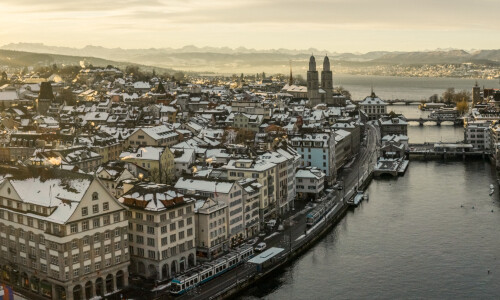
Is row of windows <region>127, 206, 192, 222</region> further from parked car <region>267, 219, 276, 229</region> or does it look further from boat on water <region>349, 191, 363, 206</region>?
boat on water <region>349, 191, 363, 206</region>

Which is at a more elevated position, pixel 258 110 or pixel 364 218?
pixel 258 110

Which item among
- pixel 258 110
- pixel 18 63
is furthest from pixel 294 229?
pixel 18 63

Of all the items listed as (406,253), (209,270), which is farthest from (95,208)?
(406,253)

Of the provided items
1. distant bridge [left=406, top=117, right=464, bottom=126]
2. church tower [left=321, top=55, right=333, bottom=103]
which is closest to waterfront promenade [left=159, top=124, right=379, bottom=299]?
church tower [left=321, top=55, right=333, bottom=103]

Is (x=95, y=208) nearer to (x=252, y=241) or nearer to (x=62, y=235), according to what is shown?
(x=62, y=235)

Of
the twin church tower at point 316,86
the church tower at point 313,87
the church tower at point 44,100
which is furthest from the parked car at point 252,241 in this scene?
the church tower at point 313,87

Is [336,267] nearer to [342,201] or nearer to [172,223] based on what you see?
[172,223]
